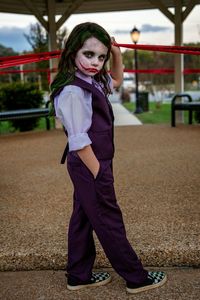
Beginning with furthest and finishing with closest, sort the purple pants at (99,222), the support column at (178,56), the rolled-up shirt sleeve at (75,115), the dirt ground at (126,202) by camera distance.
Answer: the support column at (178,56)
the dirt ground at (126,202)
the purple pants at (99,222)
the rolled-up shirt sleeve at (75,115)

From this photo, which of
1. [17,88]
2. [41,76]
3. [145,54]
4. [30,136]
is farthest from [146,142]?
[145,54]

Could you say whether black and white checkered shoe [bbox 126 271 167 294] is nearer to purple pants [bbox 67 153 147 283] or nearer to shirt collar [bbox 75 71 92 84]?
purple pants [bbox 67 153 147 283]

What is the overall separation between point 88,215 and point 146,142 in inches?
182

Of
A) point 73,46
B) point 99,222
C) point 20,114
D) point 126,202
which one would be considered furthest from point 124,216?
point 20,114

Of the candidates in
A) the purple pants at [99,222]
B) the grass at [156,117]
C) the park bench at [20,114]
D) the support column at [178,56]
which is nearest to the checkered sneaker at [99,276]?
the purple pants at [99,222]

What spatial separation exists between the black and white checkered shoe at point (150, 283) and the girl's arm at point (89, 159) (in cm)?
64

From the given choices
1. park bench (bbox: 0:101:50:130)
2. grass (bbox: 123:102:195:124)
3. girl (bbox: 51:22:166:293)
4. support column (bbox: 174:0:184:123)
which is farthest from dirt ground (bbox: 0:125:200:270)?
grass (bbox: 123:102:195:124)

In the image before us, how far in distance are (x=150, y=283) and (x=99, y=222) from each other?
468 mm

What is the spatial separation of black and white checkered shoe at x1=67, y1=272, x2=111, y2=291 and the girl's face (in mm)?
1082

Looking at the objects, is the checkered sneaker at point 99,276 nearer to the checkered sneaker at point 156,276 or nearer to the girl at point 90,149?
the girl at point 90,149

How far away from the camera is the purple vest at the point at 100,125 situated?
76.7 inches

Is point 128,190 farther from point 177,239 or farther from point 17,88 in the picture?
point 17,88

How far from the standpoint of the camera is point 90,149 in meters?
1.91

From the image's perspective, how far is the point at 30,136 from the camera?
780 centimetres
